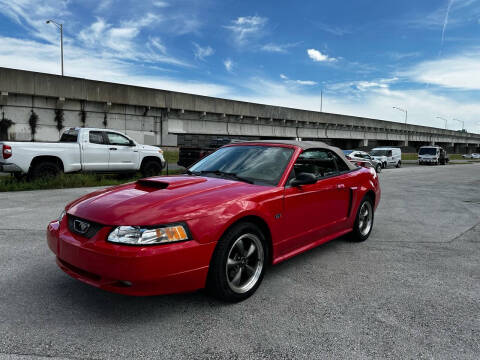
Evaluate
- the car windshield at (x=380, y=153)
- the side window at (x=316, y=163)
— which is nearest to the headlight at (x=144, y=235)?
the side window at (x=316, y=163)

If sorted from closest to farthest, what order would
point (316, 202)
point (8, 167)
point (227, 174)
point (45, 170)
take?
point (227, 174)
point (316, 202)
point (8, 167)
point (45, 170)

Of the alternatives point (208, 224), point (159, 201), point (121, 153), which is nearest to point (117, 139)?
point (121, 153)

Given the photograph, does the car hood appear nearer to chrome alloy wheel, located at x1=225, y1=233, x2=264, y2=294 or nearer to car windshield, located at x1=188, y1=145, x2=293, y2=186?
car windshield, located at x1=188, y1=145, x2=293, y2=186

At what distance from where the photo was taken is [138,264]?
8.28 feet

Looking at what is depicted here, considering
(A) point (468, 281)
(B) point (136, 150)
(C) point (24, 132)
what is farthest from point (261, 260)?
(C) point (24, 132)

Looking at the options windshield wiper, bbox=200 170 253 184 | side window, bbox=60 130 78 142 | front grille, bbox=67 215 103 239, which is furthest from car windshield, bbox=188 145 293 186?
side window, bbox=60 130 78 142

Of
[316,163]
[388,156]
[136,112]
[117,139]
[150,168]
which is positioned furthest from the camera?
[388,156]

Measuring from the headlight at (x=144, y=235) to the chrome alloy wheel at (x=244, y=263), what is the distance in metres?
0.57

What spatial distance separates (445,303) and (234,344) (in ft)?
6.49

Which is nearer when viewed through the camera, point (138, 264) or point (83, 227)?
point (138, 264)

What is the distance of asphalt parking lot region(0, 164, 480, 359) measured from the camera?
2.43m

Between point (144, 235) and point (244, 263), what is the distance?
0.99 meters

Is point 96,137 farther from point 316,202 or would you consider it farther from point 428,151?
point 428,151

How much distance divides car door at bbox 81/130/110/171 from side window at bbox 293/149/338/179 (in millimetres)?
8889
